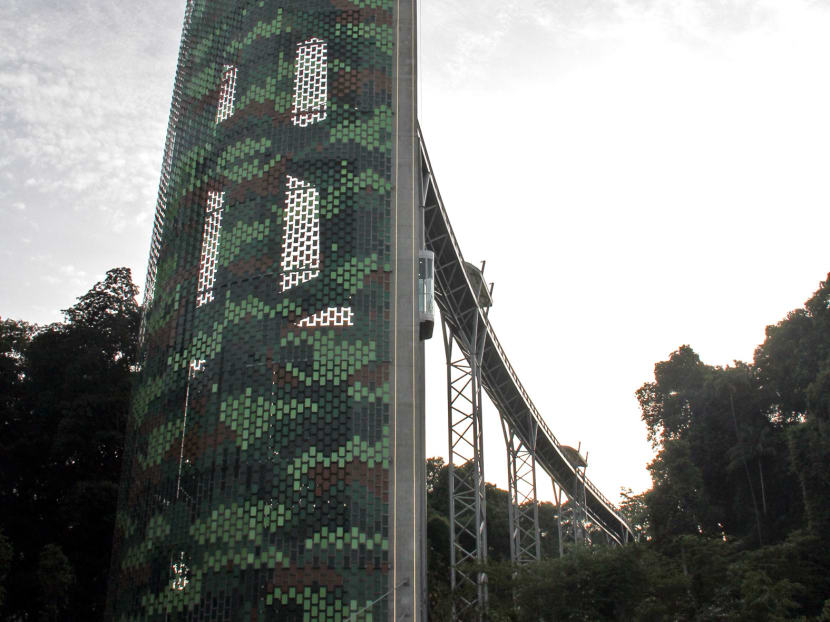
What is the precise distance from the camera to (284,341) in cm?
2695

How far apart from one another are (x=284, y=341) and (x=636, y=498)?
44119 millimetres

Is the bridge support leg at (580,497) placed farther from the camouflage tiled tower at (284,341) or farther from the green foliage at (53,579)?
the green foliage at (53,579)

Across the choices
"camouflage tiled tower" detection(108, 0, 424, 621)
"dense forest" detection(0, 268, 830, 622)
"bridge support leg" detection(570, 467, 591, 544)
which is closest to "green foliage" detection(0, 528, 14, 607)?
"dense forest" detection(0, 268, 830, 622)

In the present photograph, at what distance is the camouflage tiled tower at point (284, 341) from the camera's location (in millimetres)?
24094

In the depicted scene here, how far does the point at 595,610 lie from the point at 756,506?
28.3 meters

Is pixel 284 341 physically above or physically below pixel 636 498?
above

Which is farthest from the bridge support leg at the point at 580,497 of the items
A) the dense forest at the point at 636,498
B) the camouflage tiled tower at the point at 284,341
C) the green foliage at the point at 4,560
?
the green foliage at the point at 4,560

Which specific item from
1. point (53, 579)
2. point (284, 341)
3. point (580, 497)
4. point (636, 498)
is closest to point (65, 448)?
point (53, 579)

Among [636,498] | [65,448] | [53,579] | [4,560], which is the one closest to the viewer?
[4,560]

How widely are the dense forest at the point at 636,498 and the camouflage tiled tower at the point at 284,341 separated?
5382 mm

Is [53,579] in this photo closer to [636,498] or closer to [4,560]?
[4,560]

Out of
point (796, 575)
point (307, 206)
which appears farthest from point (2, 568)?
point (796, 575)

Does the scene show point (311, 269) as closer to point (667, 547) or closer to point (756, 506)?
point (667, 547)

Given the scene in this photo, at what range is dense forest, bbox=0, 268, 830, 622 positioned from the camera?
2681 cm
